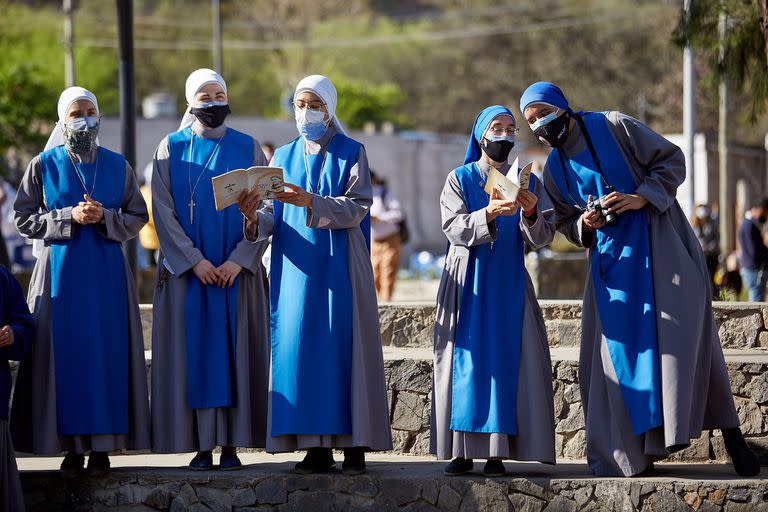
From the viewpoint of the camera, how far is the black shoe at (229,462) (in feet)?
25.2

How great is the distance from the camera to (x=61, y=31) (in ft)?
191

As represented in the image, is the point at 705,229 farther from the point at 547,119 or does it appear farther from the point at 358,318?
the point at 358,318

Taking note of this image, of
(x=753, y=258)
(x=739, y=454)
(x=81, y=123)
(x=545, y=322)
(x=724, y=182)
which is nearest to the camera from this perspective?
(x=739, y=454)

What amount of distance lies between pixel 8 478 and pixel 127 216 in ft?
5.17

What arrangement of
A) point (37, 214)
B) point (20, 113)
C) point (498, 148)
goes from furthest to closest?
point (20, 113)
point (37, 214)
point (498, 148)

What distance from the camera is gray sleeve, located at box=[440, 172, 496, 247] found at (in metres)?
7.23

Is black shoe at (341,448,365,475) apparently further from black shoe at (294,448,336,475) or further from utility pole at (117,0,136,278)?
utility pole at (117,0,136,278)

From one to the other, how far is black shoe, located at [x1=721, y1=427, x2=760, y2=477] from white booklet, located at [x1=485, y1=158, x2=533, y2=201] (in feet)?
5.63

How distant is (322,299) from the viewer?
7.50m

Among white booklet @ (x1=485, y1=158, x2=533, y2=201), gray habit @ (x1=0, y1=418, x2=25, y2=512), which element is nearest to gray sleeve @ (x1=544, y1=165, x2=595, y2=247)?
white booklet @ (x1=485, y1=158, x2=533, y2=201)

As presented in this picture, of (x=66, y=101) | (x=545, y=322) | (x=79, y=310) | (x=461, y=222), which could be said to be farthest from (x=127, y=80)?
(x=461, y=222)

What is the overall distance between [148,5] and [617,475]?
247 feet

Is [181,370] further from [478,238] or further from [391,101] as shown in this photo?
[391,101]

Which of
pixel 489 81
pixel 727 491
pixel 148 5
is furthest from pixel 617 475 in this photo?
pixel 148 5
